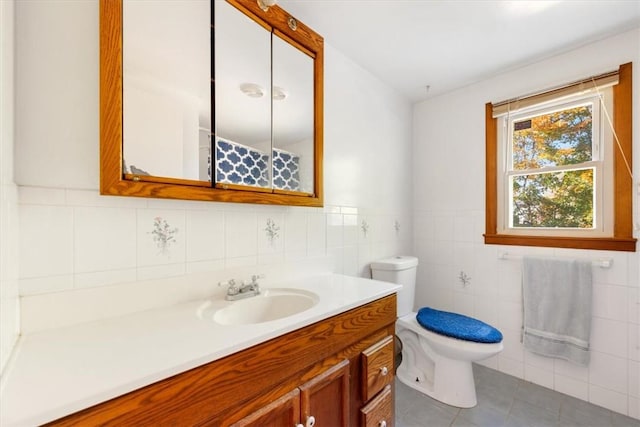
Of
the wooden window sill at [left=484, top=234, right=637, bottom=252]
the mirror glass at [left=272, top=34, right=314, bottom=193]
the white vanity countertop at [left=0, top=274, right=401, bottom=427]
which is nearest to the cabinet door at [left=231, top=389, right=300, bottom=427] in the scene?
the white vanity countertop at [left=0, top=274, right=401, bottom=427]

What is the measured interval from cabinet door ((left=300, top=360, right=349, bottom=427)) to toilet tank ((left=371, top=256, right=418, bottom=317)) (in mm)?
924

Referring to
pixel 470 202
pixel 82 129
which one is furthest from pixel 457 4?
pixel 82 129

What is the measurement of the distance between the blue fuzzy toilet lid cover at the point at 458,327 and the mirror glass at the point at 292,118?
1106mm

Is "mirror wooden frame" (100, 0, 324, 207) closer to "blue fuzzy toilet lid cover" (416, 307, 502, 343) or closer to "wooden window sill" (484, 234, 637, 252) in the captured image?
"blue fuzzy toilet lid cover" (416, 307, 502, 343)

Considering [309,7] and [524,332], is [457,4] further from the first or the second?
[524,332]

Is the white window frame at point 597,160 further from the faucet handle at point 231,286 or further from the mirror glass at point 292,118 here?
the faucet handle at point 231,286

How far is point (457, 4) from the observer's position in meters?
1.32

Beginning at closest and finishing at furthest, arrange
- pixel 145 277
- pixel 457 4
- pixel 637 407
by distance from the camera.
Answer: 1. pixel 145 277
2. pixel 457 4
3. pixel 637 407

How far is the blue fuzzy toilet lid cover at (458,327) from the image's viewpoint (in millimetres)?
1485

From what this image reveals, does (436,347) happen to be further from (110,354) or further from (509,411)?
(110,354)

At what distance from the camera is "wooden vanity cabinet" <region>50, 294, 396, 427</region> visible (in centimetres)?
54

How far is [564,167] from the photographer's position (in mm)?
1772

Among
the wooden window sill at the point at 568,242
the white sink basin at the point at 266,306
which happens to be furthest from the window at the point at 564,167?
the white sink basin at the point at 266,306

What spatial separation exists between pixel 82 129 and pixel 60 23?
31 centimetres
